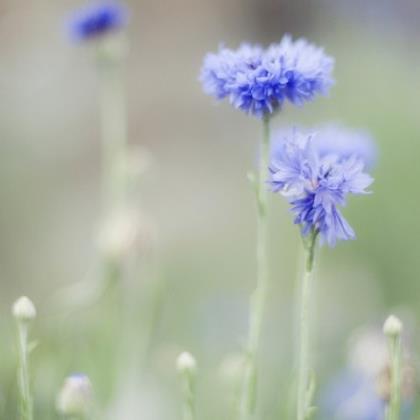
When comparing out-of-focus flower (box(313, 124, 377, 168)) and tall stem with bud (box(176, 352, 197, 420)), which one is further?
out-of-focus flower (box(313, 124, 377, 168))

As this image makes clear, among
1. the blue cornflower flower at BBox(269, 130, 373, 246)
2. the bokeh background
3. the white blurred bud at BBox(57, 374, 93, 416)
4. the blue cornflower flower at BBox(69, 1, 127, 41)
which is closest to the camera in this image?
the blue cornflower flower at BBox(269, 130, 373, 246)

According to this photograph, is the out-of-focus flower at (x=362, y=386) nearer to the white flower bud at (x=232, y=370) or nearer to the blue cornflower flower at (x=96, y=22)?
the white flower bud at (x=232, y=370)

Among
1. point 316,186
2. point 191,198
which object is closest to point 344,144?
point 316,186

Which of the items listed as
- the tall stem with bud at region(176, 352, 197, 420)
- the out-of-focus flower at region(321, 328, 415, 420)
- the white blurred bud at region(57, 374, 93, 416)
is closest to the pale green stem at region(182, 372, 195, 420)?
the tall stem with bud at region(176, 352, 197, 420)

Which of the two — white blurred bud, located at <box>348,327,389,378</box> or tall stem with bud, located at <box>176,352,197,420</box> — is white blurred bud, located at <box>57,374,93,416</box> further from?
white blurred bud, located at <box>348,327,389,378</box>

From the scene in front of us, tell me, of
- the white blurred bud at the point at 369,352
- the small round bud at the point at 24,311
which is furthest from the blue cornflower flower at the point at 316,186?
the white blurred bud at the point at 369,352

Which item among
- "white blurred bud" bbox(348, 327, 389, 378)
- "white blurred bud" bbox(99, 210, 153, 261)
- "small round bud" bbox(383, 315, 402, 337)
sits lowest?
"small round bud" bbox(383, 315, 402, 337)
